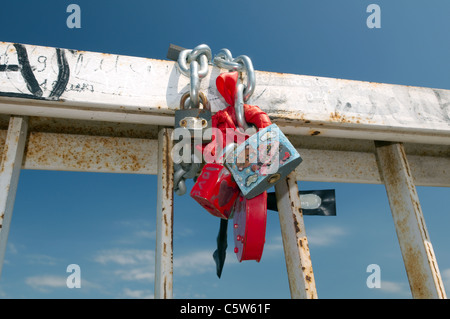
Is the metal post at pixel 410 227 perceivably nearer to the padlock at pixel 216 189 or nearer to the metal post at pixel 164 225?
the padlock at pixel 216 189

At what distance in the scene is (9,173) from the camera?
1280mm

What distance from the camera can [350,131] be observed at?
1631 millimetres

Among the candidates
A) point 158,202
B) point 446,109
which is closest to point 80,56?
point 158,202

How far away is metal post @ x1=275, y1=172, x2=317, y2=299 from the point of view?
1.31 m

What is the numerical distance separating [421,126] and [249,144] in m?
1.03

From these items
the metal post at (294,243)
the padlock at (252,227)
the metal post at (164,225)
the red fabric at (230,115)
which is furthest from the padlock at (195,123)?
the metal post at (294,243)

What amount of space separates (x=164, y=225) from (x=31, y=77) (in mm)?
714

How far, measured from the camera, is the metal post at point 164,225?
3.95 feet

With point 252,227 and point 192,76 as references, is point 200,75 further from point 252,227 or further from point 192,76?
point 252,227

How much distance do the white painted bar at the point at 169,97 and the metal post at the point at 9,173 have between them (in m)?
0.08

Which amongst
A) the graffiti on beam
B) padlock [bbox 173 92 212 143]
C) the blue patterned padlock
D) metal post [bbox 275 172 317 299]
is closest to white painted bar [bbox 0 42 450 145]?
the graffiti on beam

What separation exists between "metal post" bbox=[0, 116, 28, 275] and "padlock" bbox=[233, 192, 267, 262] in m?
0.78

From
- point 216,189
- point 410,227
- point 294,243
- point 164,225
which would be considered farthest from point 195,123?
point 410,227
